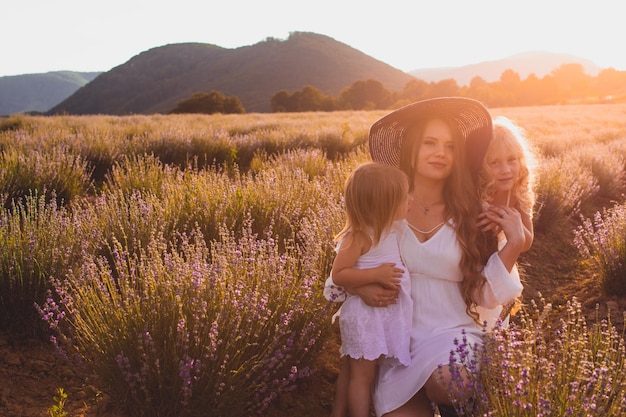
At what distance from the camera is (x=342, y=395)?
2.54 metres

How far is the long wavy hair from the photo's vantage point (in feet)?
8.50

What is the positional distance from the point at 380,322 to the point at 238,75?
308ft

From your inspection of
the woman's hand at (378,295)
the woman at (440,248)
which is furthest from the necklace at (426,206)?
the woman's hand at (378,295)

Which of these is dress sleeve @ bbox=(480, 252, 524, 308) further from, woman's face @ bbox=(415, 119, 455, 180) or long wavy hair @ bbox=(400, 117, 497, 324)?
woman's face @ bbox=(415, 119, 455, 180)

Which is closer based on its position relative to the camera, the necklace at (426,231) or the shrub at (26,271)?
the necklace at (426,231)

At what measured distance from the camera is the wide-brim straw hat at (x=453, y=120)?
2.79 m

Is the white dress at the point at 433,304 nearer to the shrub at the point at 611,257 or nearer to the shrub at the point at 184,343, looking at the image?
the shrub at the point at 184,343

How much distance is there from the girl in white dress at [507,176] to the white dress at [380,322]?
53 cm

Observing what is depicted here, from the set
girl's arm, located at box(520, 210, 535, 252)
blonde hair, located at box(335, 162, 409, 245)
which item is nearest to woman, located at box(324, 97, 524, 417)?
girl's arm, located at box(520, 210, 535, 252)

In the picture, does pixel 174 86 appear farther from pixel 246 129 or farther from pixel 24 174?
pixel 24 174

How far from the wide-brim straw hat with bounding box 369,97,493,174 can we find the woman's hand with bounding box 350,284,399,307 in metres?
0.83

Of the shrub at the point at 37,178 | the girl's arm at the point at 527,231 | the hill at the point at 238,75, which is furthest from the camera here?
the hill at the point at 238,75

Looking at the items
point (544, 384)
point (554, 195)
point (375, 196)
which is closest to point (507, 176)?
point (375, 196)

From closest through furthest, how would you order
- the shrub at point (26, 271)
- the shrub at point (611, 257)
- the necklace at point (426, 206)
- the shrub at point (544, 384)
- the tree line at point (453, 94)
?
the shrub at point (544, 384)
the necklace at point (426, 206)
the shrub at point (26, 271)
the shrub at point (611, 257)
the tree line at point (453, 94)
